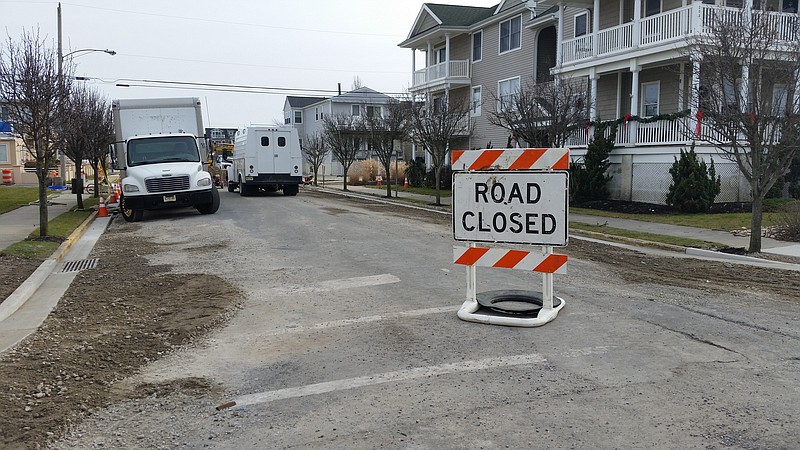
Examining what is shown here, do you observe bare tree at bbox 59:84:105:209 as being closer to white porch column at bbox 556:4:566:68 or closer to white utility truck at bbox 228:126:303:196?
white utility truck at bbox 228:126:303:196

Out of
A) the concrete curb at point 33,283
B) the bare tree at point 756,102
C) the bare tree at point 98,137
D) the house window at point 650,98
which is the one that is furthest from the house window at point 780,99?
the bare tree at point 98,137

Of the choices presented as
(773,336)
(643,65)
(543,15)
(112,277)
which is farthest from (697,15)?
(112,277)

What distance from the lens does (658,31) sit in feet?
75.7

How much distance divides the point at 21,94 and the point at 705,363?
14.7 m

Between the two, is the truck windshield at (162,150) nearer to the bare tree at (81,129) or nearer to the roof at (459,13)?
the bare tree at (81,129)

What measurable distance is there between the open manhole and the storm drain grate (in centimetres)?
719

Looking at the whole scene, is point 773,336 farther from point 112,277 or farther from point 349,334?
point 112,277

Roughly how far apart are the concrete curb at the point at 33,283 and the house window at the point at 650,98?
1978 centimetres

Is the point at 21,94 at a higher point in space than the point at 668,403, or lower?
higher

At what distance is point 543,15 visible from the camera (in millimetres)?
31344

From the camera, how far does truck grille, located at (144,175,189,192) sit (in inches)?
772

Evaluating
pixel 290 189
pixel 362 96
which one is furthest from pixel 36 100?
pixel 362 96

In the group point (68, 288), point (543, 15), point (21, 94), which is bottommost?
point (68, 288)

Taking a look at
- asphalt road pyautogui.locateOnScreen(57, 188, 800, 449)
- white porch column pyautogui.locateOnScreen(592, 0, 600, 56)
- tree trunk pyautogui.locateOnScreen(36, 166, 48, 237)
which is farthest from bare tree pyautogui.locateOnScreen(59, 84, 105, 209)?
white porch column pyautogui.locateOnScreen(592, 0, 600, 56)
